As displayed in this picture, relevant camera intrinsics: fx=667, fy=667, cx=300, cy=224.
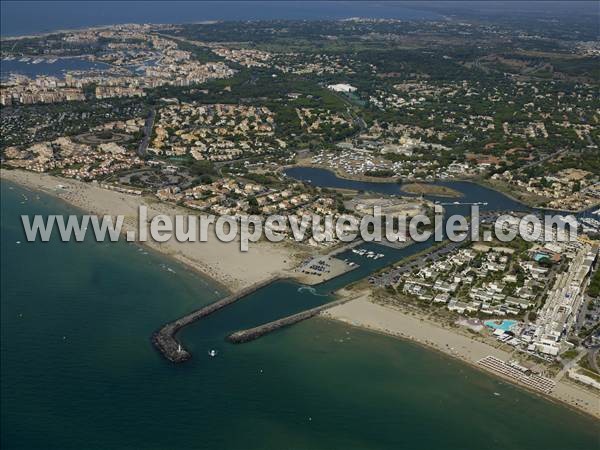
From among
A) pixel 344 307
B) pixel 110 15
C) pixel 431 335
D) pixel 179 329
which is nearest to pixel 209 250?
pixel 179 329

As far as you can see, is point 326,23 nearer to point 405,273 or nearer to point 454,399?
point 405,273

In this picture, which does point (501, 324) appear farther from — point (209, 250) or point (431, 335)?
point (209, 250)

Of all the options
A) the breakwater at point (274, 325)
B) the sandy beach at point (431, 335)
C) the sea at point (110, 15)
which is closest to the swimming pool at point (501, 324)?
the sandy beach at point (431, 335)

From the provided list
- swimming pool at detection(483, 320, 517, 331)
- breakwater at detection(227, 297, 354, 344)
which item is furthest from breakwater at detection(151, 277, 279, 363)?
swimming pool at detection(483, 320, 517, 331)

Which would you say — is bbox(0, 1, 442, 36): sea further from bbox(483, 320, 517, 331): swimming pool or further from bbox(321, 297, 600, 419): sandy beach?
bbox(483, 320, 517, 331): swimming pool

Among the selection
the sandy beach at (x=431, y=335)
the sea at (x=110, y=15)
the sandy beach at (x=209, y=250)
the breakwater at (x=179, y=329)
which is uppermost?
the sea at (x=110, y=15)

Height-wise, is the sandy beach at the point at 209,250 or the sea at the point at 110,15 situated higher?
the sea at the point at 110,15

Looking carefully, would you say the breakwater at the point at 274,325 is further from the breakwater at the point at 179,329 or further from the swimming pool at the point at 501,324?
the swimming pool at the point at 501,324
